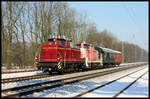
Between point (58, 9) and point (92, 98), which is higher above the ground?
point (58, 9)

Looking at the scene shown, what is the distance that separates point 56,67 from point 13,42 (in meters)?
14.3

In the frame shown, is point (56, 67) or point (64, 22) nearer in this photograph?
point (56, 67)

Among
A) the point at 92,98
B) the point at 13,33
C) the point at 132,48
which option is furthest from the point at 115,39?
the point at 92,98

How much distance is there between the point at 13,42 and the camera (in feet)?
96.8

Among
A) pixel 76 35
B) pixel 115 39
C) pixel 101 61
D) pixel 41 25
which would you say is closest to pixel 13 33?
pixel 41 25

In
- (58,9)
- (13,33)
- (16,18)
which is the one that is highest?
(58,9)

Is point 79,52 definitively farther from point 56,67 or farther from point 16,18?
point 16,18

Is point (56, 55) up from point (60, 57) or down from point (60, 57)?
up

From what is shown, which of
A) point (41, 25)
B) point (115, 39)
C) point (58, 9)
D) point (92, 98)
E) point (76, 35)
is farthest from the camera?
point (115, 39)

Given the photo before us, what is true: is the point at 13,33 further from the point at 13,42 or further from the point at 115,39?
the point at 115,39

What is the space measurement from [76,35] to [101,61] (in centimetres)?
1850

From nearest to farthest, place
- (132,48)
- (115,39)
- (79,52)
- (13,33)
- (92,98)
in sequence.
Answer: (92,98) → (79,52) → (13,33) → (115,39) → (132,48)

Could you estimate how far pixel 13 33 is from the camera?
93.4 feet

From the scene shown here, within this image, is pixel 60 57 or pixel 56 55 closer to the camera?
pixel 60 57
